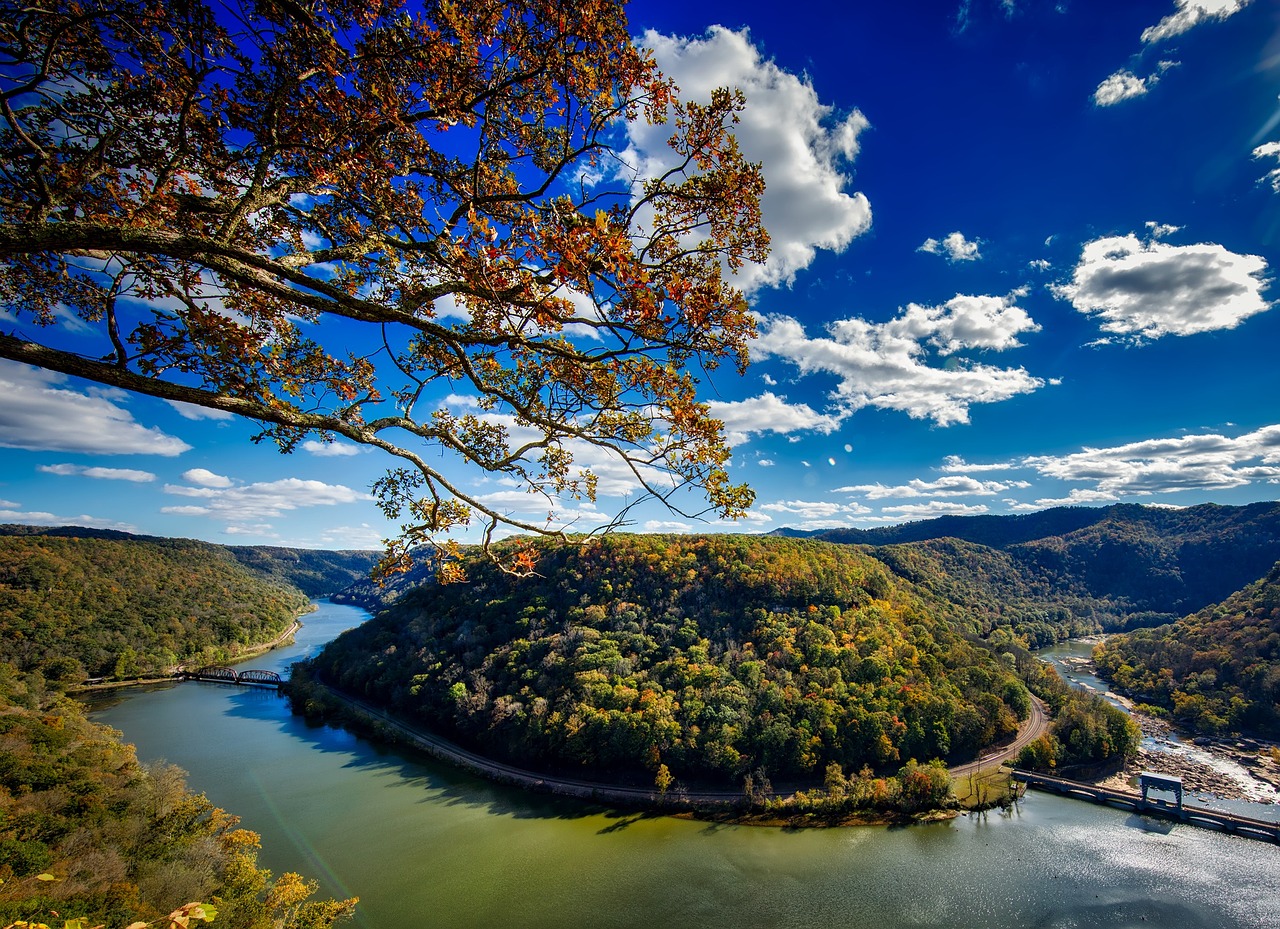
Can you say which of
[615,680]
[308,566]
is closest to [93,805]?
[615,680]

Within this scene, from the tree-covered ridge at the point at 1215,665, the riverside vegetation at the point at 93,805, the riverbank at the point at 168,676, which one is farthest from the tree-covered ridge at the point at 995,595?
the riverbank at the point at 168,676

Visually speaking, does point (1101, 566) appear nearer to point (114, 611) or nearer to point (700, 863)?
point (700, 863)


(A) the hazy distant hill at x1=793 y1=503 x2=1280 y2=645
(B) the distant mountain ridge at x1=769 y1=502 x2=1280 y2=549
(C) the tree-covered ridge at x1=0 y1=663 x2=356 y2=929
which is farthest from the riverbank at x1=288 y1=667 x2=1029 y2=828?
(B) the distant mountain ridge at x1=769 y1=502 x2=1280 y2=549

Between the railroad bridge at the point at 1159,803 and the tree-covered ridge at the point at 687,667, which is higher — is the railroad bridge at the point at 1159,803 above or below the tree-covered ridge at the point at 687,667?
below

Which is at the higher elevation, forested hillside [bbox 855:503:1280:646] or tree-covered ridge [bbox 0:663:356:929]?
forested hillside [bbox 855:503:1280:646]

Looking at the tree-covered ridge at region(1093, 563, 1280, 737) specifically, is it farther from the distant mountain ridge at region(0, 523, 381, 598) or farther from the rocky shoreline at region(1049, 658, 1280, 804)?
the distant mountain ridge at region(0, 523, 381, 598)

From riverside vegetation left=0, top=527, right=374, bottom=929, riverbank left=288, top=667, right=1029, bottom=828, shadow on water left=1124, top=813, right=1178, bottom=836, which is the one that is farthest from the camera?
shadow on water left=1124, top=813, right=1178, bottom=836

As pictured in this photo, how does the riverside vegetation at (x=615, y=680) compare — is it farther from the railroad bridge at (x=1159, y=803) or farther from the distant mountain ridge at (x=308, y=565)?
the distant mountain ridge at (x=308, y=565)
